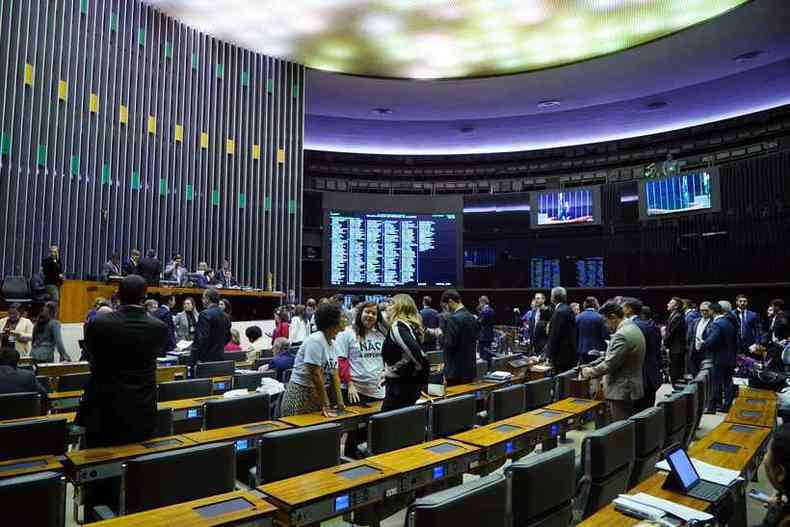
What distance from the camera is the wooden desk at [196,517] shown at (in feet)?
6.05

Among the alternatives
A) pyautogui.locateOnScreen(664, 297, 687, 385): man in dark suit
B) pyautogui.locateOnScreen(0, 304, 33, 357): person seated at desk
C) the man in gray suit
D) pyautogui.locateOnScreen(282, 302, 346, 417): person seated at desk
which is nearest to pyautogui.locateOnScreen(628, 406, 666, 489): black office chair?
the man in gray suit

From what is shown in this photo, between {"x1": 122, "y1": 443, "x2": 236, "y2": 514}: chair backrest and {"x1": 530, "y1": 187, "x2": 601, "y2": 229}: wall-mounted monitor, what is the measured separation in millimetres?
12583

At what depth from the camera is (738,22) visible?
33.4 feet

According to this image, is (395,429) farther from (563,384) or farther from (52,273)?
(52,273)

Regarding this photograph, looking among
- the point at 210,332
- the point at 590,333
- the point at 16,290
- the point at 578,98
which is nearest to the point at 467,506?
the point at 210,332

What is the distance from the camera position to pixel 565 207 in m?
13.9

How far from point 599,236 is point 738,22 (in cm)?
527

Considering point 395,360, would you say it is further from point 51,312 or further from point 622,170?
point 622,170

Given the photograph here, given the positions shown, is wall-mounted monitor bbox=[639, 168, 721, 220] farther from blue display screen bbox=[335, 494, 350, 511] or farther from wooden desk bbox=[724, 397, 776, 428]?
blue display screen bbox=[335, 494, 350, 511]

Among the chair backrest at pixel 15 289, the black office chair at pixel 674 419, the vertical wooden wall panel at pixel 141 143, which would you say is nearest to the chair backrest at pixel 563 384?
the black office chair at pixel 674 419

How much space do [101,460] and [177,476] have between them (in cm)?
41

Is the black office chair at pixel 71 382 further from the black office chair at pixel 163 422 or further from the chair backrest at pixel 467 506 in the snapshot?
the chair backrest at pixel 467 506

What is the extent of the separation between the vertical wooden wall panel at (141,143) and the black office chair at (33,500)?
26.3ft

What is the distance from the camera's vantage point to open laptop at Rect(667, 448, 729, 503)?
87.5 inches
